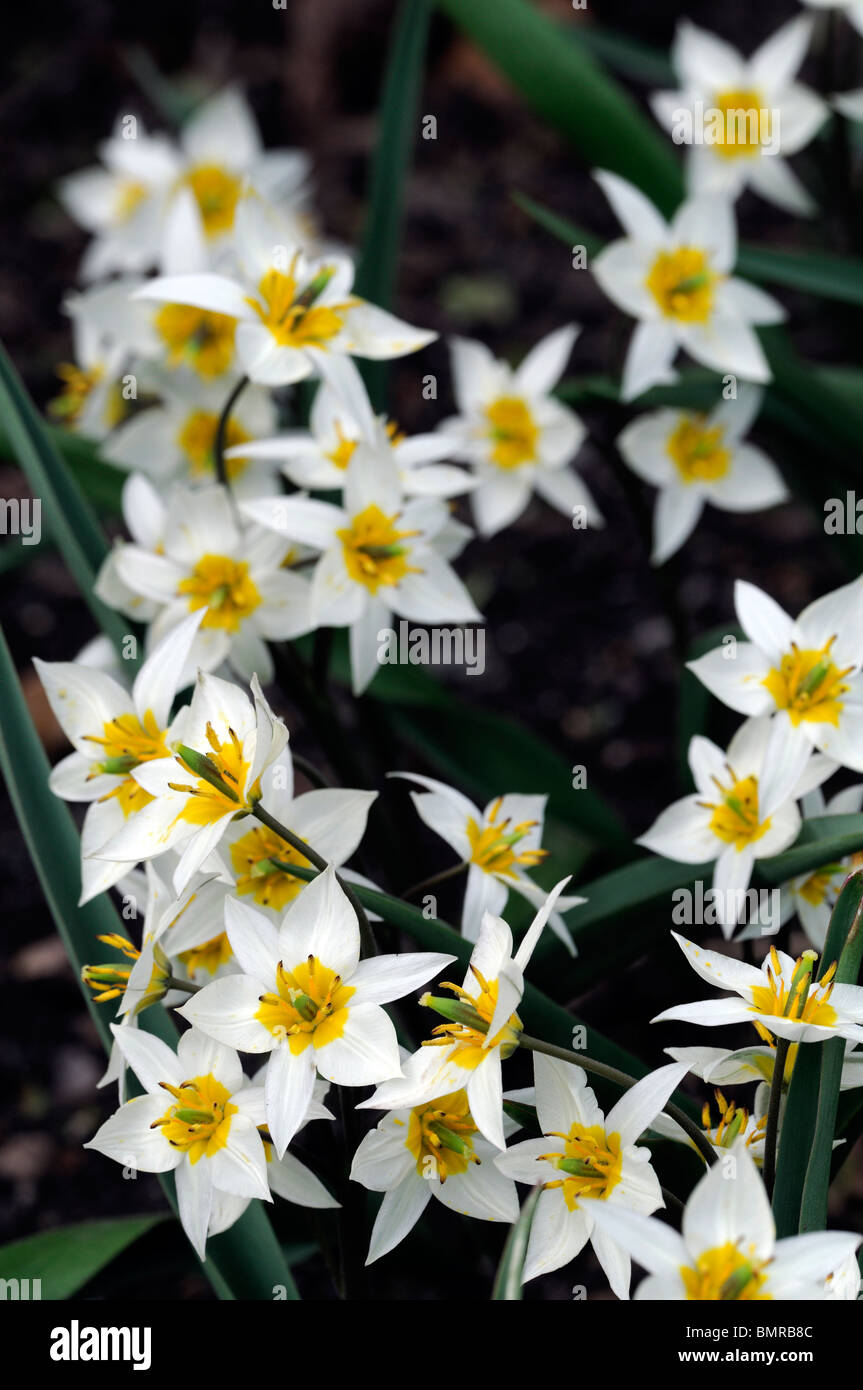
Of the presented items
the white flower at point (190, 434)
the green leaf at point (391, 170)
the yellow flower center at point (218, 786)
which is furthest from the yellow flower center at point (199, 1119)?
the green leaf at point (391, 170)

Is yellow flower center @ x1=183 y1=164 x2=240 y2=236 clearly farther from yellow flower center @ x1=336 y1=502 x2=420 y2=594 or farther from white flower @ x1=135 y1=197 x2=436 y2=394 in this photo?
yellow flower center @ x1=336 y1=502 x2=420 y2=594

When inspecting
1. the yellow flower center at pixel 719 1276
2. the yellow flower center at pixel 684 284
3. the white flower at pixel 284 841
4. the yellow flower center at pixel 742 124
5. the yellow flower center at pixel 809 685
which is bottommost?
the yellow flower center at pixel 719 1276

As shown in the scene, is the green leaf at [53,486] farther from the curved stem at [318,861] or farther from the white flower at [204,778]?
the curved stem at [318,861]

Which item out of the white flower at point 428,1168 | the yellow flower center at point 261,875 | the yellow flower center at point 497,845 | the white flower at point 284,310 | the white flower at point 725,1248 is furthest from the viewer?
the white flower at point 284,310

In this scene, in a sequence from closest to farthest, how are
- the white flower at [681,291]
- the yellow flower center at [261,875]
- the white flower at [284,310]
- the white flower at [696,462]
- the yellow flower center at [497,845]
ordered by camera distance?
the yellow flower center at [261,875] < the yellow flower center at [497,845] < the white flower at [284,310] < the white flower at [681,291] < the white flower at [696,462]

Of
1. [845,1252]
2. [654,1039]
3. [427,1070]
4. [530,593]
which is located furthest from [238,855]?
[530,593]

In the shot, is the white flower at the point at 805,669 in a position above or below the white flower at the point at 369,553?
below
